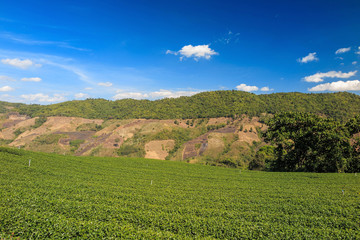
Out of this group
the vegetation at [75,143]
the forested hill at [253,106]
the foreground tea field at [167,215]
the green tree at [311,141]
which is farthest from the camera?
the vegetation at [75,143]

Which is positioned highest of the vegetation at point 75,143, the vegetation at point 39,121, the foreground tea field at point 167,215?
the vegetation at point 39,121

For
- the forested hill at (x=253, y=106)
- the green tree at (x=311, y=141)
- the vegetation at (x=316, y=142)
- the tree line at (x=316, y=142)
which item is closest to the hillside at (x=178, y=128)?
the forested hill at (x=253, y=106)

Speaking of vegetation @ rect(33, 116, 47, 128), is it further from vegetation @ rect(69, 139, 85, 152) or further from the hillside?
vegetation @ rect(69, 139, 85, 152)

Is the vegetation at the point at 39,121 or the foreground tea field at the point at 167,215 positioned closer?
the foreground tea field at the point at 167,215

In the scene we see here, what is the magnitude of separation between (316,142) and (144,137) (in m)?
117

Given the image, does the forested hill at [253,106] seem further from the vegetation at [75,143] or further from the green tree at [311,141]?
the green tree at [311,141]

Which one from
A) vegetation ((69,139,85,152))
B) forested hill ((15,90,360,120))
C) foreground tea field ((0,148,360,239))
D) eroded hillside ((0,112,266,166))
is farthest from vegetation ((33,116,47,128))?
foreground tea field ((0,148,360,239))

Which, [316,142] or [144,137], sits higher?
[316,142]

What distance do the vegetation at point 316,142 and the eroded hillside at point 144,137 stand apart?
183 feet

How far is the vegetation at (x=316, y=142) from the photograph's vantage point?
154 ft

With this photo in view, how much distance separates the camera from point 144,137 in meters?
149

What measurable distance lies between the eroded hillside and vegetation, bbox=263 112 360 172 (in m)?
55.9

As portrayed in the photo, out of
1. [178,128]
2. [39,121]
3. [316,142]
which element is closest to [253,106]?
[178,128]

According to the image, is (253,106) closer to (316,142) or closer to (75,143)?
(316,142)
